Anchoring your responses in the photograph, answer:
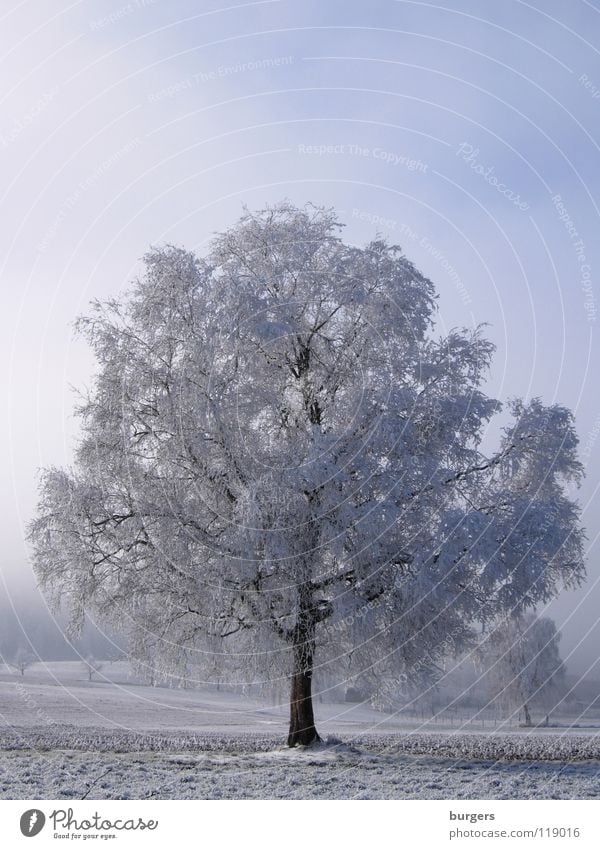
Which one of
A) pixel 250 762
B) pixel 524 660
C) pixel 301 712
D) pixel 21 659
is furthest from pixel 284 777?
pixel 21 659

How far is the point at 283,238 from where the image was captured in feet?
65.7

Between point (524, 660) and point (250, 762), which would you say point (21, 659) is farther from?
point (250, 762)

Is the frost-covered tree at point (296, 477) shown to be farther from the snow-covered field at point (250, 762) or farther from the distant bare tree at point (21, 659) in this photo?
the distant bare tree at point (21, 659)

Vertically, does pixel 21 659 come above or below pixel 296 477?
below

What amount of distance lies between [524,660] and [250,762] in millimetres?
9008

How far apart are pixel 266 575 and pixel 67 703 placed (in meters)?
19.1

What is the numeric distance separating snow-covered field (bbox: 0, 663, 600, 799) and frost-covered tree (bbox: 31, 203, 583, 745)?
2050 millimetres

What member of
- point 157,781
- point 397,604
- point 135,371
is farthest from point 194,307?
point 157,781

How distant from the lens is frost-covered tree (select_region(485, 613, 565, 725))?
19016 mm

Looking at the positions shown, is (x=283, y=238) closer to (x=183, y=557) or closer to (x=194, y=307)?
(x=194, y=307)
